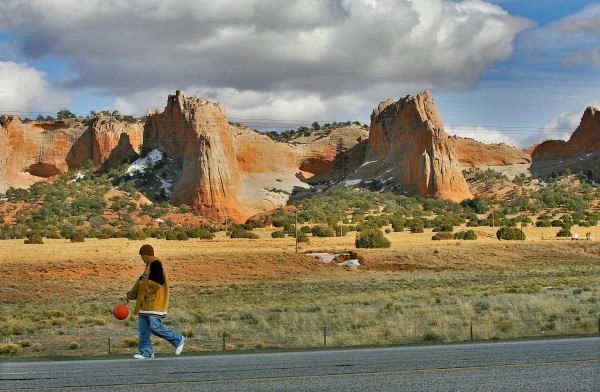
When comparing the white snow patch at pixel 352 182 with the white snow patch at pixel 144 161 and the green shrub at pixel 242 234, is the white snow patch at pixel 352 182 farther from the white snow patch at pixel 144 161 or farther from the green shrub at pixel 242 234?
the green shrub at pixel 242 234

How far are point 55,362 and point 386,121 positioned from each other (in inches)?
3713

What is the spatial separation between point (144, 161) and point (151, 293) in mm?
86686

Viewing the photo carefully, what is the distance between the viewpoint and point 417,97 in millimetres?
96688

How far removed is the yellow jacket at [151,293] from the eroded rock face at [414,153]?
253 ft

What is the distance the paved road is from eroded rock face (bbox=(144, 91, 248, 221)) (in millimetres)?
67926

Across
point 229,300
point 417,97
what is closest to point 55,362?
point 229,300

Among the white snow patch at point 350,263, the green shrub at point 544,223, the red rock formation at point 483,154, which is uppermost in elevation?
the red rock formation at point 483,154

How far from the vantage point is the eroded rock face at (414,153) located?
294 ft

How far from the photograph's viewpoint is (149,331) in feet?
42.1

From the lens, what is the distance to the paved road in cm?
1019

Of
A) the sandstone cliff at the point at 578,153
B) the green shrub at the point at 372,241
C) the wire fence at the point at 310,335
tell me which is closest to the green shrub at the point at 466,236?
the green shrub at the point at 372,241

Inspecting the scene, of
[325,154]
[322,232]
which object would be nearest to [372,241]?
[322,232]

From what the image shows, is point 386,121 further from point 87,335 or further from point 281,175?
point 87,335

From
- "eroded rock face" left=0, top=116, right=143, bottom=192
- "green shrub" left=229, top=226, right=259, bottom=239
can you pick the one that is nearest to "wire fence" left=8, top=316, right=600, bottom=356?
"green shrub" left=229, top=226, right=259, bottom=239
